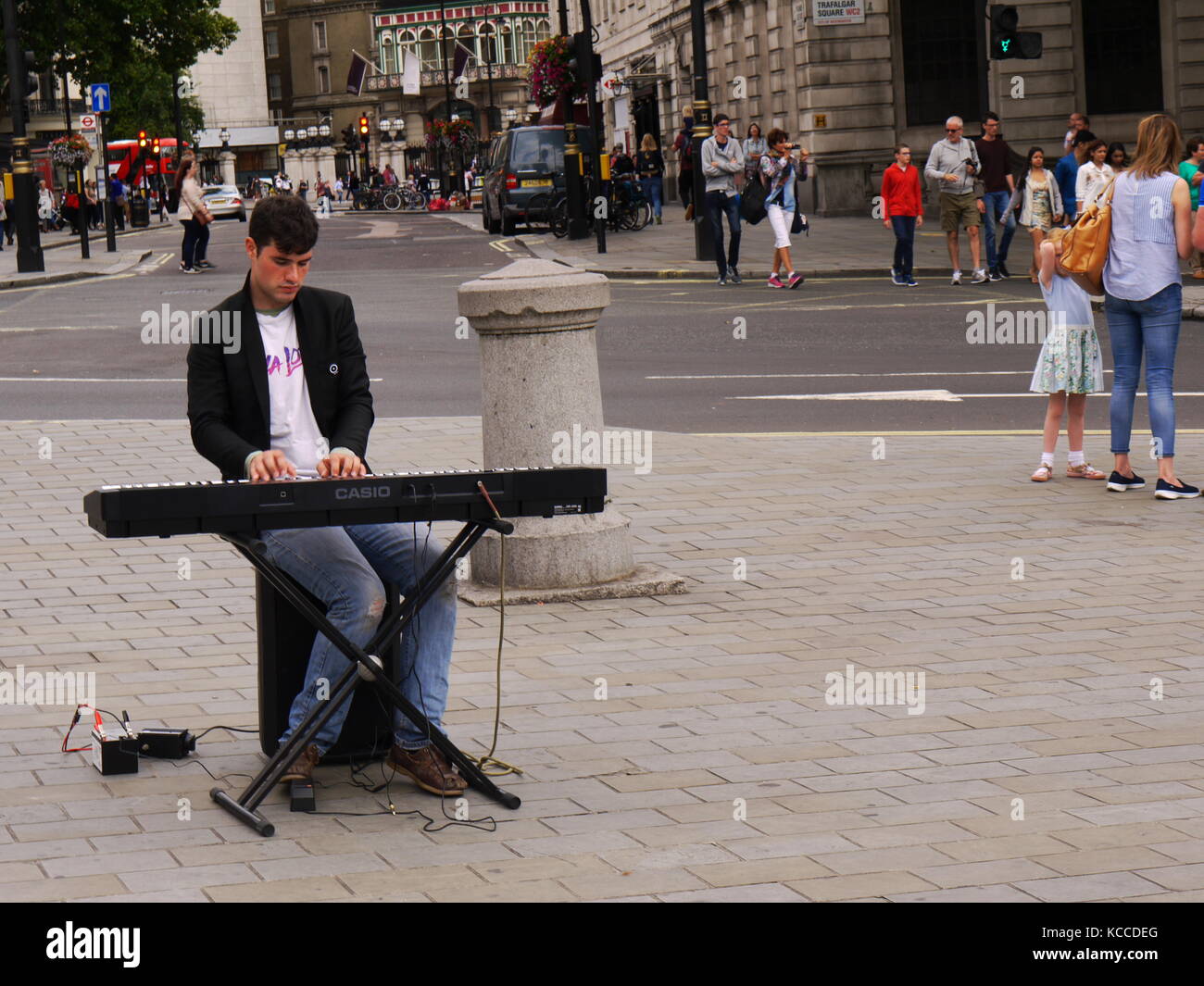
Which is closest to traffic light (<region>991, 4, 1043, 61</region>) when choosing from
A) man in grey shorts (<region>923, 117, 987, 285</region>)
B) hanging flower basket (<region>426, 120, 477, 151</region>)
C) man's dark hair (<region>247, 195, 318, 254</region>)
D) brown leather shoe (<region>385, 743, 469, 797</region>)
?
man in grey shorts (<region>923, 117, 987, 285</region>)

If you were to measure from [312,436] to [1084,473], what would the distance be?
19.1ft

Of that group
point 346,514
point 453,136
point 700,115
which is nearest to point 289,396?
point 346,514

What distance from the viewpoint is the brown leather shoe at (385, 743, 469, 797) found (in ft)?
16.4

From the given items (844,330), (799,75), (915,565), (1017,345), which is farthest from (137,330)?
(799,75)

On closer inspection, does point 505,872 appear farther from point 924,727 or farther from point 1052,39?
point 1052,39

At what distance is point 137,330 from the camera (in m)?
20.0

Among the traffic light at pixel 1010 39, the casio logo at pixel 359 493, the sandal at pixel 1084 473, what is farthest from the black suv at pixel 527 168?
the casio logo at pixel 359 493

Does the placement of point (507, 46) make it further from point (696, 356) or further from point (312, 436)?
point (312, 436)

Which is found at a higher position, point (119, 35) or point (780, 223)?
point (119, 35)

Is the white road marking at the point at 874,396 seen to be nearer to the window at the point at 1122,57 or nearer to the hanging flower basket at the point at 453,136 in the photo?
the window at the point at 1122,57

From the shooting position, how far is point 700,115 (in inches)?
1054

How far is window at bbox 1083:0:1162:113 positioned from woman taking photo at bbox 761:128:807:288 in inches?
494

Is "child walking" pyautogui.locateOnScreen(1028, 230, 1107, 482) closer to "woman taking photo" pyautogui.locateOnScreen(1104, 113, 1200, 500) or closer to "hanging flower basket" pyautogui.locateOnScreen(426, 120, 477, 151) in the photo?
"woman taking photo" pyautogui.locateOnScreen(1104, 113, 1200, 500)
